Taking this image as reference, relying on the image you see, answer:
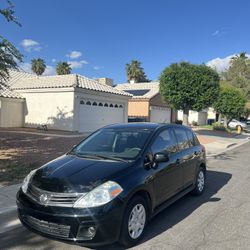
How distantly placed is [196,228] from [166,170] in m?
1.03

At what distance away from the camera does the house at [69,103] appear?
2158 cm

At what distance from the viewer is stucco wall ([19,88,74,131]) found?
21594 mm

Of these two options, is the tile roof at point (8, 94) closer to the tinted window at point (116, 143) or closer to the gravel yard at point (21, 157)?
the gravel yard at point (21, 157)

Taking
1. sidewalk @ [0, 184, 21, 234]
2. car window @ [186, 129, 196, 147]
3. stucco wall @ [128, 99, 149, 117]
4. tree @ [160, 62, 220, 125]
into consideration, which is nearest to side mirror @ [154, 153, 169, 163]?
car window @ [186, 129, 196, 147]

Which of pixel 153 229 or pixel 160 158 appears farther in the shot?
pixel 153 229

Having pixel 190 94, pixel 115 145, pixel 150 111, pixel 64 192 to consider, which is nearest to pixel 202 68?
pixel 190 94

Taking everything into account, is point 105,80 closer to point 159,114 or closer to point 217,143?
point 159,114

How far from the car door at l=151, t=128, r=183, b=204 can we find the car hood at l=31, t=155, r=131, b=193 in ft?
2.38

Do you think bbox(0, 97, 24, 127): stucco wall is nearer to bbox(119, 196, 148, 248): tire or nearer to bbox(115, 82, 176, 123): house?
bbox(115, 82, 176, 123): house

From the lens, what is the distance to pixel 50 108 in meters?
22.8

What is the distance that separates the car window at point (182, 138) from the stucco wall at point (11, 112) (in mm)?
18429

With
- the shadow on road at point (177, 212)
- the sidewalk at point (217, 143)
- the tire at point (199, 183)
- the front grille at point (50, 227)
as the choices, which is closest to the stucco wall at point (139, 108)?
the sidewalk at point (217, 143)

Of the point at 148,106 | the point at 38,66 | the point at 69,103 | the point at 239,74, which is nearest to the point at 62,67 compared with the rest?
the point at 38,66

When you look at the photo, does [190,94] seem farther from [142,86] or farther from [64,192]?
[64,192]
